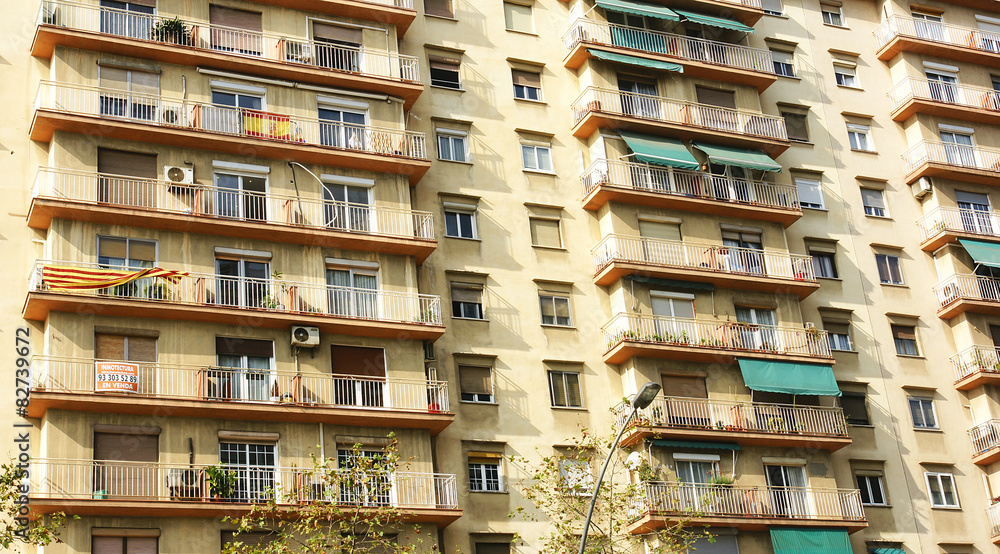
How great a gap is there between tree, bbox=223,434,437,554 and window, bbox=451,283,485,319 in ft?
17.9

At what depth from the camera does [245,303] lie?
3409 cm

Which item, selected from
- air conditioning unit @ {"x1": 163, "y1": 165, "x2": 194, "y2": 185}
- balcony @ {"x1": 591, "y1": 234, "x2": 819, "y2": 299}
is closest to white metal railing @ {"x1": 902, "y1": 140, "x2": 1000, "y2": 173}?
balcony @ {"x1": 591, "y1": 234, "x2": 819, "y2": 299}

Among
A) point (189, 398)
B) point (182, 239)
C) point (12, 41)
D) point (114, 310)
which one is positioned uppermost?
point (12, 41)

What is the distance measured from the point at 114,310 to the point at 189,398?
9.88 ft

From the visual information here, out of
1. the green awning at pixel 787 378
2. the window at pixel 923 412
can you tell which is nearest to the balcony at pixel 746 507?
the green awning at pixel 787 378

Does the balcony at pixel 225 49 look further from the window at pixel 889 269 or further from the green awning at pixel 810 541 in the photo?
the window at pixel 889 269

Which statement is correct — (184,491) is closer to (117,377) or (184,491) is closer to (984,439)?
(117,377)

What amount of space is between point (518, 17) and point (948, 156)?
16.1 m

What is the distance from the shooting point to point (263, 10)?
125 feet

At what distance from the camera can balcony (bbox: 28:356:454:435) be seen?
31203 mm

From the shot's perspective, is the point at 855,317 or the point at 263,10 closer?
the point at 263,10

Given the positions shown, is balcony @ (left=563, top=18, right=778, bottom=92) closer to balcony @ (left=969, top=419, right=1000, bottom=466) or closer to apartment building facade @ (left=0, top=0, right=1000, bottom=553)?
apartment building facade @ (left=0, top=0, right=1000, bottom=553)

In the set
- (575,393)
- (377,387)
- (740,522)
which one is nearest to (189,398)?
(377,387)

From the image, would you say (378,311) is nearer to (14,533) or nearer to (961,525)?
(14,533)
